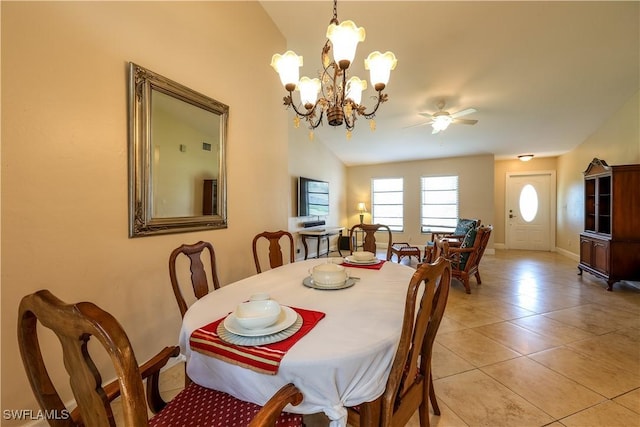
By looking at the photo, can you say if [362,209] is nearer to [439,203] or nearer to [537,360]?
[439,203]

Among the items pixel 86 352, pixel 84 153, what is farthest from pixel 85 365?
pixel 84 153

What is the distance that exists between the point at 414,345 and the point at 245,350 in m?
0.62

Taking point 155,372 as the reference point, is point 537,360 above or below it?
below

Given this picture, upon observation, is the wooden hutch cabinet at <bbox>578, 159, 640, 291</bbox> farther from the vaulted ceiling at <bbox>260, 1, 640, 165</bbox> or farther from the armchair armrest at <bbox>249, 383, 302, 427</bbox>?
the armchair armrest at <bbox>249, 383, 302, 427</bbox>

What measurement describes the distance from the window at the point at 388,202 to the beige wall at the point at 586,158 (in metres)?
3.52

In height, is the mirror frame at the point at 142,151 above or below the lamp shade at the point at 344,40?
below

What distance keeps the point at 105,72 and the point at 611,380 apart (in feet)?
12.4

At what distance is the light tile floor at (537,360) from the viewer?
1.58 meters

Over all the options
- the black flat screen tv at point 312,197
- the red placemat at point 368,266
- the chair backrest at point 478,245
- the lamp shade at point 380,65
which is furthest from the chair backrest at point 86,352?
the black flat screen tv at point 312,197

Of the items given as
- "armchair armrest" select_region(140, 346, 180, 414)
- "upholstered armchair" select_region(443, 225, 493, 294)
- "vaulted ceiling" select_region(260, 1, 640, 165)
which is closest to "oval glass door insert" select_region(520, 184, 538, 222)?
"vaulted ceiling" select_region(260, 1, 640, 165)

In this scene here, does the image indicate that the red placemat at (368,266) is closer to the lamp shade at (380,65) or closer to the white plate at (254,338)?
the white plate at (254,338)

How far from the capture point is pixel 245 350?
88 cm

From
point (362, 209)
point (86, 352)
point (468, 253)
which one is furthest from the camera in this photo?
point (362, 209)

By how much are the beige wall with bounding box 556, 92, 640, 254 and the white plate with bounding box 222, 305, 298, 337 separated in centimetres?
488
